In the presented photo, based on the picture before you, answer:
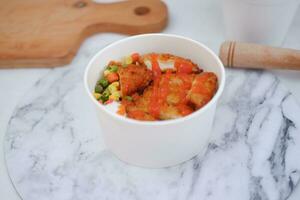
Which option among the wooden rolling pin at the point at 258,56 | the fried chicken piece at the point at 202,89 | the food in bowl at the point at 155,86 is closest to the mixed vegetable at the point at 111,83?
the food in bowl at the point at 155,86

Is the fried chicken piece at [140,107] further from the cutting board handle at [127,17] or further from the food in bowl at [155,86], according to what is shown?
the cutting board handle at [127,17]

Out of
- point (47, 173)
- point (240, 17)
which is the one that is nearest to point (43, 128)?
point (47, 173)

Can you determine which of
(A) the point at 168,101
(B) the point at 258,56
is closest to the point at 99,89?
(A) the point at 168,101

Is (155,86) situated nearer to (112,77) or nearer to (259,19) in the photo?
(112,77)

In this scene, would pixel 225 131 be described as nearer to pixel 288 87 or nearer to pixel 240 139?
pixel 240 139

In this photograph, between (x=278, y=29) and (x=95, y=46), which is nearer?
(x=278, y=29)

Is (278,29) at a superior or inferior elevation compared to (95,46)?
superior

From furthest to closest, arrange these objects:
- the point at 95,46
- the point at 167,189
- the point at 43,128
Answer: the point at 95,46, the point at 43,128, the point at 167,189
